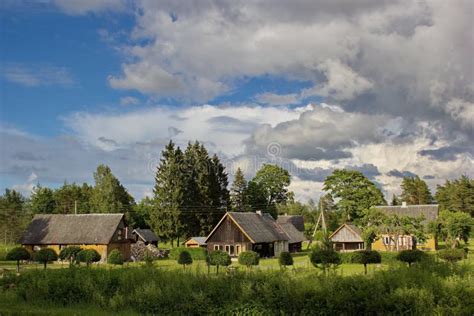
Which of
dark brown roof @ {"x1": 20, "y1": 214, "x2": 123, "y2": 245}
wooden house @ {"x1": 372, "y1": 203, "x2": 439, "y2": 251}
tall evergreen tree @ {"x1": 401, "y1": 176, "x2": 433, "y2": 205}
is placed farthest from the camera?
tall evergreen tree @ {"x1": 401, "y1": 176, "x2": 433, "y2": 205}

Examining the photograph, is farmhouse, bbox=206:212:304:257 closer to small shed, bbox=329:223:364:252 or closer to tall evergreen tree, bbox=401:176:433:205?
small shed, bbox=329:223:364:252

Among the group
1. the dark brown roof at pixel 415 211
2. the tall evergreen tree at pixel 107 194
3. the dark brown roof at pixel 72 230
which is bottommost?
the dark brown roof at pixel 72 230

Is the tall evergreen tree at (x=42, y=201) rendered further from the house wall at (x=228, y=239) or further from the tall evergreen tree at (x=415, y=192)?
the tall evergreen tree at (x=415, y=192)

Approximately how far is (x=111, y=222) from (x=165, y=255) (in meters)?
11.0

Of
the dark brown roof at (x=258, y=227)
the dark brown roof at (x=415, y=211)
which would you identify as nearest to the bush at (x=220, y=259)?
the dark brown roof at (x=258, y=227)

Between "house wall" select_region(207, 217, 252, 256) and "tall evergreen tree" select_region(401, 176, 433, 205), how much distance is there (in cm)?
6753

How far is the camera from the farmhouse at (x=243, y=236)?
56562 millimetres

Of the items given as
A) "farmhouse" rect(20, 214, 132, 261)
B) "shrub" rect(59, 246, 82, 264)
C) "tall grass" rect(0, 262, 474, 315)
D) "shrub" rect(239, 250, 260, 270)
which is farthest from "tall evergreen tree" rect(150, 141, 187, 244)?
"tall grass" rect(0, 262, 474, 315)

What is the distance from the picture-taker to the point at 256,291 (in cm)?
1738

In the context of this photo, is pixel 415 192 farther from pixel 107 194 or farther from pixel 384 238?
pixel 107 194

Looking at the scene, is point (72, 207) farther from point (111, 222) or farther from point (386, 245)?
point (386, 245)

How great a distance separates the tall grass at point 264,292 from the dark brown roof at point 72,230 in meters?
35.1

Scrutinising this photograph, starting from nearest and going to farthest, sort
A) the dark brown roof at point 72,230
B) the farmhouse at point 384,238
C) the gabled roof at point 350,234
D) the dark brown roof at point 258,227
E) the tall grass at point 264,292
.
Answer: the tall grass at point 264,292 → the dark brown roof at point 72,230 → the dark brown roof at point 258,227 → the farmhouse at point 384,238 → the gabled roof at point 350,234

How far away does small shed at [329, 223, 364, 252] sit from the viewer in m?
66.0
